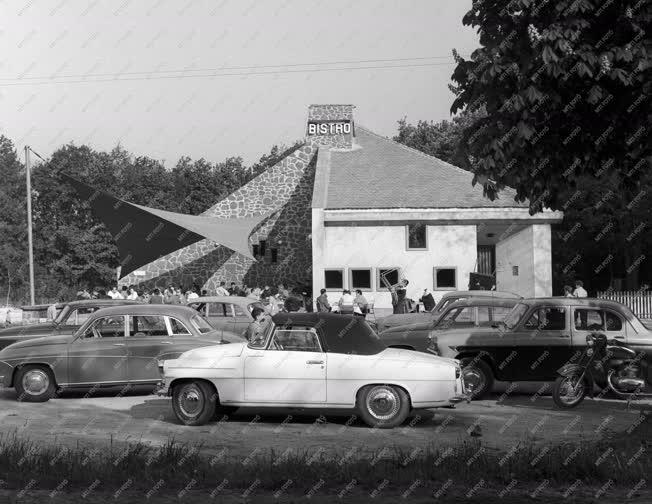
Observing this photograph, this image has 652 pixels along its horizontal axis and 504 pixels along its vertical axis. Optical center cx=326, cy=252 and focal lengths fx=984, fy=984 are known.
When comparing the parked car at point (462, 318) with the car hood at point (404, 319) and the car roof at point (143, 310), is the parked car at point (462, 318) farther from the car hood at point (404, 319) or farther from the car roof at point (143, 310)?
the car roof at point (143, 310)

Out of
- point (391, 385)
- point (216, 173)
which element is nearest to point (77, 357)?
point (391, 385)

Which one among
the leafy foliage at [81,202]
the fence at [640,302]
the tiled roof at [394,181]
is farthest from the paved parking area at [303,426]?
the leafy foliage at [81,202]

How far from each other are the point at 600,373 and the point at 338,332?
4.05 m

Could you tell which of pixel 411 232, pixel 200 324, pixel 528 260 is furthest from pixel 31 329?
pixel 528 260

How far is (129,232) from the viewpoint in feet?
117

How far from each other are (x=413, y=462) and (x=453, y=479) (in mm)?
575

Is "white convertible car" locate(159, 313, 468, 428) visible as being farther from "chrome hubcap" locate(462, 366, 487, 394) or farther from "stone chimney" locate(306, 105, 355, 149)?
"stone chimney" locate(306, 105, 355, 149)

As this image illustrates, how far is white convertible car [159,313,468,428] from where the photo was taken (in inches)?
476

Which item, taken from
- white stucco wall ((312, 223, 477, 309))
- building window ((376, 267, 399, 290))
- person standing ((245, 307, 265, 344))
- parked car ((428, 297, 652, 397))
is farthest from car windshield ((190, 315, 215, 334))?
building window ((376, 267, 399, 290))

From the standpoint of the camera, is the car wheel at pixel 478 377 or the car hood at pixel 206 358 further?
the car wheel at pixel 478 377

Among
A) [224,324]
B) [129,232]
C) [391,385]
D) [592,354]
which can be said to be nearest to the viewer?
[391,385]

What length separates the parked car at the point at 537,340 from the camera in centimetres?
1495

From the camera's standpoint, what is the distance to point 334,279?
38156 millimetres

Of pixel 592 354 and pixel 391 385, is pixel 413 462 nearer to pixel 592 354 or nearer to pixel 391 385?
pixel 391 385
